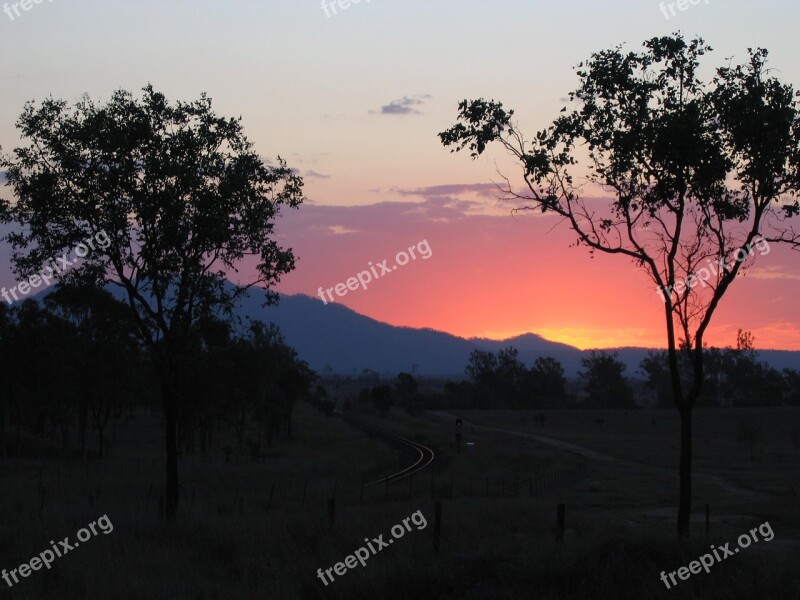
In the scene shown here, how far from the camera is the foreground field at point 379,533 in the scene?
516 inches

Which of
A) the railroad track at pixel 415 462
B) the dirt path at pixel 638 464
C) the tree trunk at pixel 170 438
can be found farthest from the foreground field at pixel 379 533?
the railroad track at pixel 415 462

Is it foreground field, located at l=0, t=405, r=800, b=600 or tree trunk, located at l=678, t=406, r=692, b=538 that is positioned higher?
tree trunk, located at l=678, t=406, r=692, b=538

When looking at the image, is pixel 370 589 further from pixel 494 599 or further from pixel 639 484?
pixel 639 484

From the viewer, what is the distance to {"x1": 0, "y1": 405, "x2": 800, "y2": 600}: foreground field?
43.0 feet

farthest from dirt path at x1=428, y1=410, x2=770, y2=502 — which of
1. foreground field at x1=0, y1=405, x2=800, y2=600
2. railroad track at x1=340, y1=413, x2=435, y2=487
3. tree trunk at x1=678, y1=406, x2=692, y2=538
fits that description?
tree trunk at x1=678, y1=406, x2=692, y2=538

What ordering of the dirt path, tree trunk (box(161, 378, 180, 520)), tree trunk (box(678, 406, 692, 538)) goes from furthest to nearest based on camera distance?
the dirt path, tree trunk (box(161, 378, 180, 520)), tree trunk (box(678, 406, 692, 538))

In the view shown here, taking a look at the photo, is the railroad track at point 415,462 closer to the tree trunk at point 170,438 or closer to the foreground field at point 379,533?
the foreground field at point 379,533

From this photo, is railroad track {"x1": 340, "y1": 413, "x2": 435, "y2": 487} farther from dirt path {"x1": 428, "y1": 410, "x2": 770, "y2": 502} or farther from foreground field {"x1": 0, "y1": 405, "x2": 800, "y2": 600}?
dirt path {"x1": 428, "y1": 410, "x2": 770, "y2": 502}

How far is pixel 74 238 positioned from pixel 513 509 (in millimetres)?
16302

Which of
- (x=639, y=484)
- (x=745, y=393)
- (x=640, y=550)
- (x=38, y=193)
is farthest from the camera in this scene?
(x=745, y=393)

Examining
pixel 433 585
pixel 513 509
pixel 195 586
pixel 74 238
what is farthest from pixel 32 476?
pixel 433 585

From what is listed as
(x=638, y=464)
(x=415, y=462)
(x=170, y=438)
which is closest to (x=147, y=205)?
(x=170, y=438)

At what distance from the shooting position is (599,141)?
65.3ft

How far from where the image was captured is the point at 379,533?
18578 millimetres
